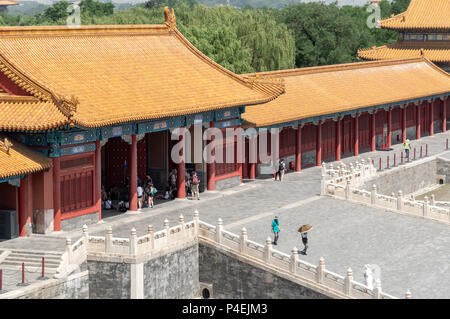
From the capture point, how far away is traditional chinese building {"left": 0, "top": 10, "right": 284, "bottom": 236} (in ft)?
128

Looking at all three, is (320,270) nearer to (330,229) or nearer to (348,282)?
(348,282)

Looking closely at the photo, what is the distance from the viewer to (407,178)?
60469 mm

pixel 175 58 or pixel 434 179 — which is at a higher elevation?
pixel 175 58

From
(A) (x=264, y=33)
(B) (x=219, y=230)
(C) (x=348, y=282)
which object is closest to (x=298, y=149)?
(B) (x=219, y=230)

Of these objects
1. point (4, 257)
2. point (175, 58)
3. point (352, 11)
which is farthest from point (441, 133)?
point (352, 11)

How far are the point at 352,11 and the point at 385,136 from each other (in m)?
84.3

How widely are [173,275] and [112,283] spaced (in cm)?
277

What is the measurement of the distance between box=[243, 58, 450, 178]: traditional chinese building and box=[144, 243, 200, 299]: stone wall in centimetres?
1349

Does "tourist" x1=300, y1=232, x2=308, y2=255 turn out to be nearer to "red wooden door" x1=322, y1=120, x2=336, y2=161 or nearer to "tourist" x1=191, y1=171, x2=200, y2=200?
"tourist" x1=191, y1=171, x2=200, y2=200

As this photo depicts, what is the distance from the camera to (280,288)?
122 feet

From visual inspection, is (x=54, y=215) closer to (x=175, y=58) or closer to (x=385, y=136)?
(x=175, y=58)

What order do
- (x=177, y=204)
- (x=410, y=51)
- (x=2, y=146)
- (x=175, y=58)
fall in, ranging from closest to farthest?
(x=2, y=146)
(x=177, y=204)
(x=175, y=58)
(x=410, y=51)

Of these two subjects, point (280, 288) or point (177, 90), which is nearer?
point (280, 288)

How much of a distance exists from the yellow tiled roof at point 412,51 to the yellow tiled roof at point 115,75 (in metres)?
38.1
